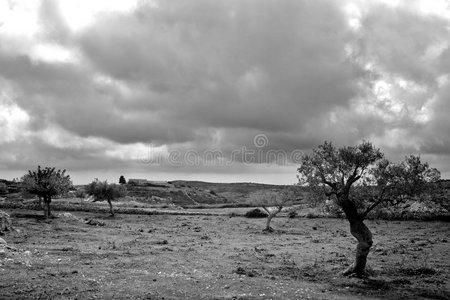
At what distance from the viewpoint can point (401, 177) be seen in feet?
85.0

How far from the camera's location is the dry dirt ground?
22.3 meters

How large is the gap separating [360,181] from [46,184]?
6219 cm

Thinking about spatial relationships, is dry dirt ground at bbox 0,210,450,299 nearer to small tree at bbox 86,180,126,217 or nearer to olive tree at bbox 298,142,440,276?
olive tree at bbox 298,142,440,276

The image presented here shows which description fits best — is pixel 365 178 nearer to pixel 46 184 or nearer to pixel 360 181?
pixel 360 181

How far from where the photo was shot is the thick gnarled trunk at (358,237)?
27.0 m

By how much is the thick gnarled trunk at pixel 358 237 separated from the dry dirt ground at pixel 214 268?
1.07 metres

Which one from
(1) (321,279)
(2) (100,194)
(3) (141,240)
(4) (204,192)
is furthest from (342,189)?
(4) (204,192)

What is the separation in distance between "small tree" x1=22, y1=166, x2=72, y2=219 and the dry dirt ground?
20569 mm

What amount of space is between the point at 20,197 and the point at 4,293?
437 feet

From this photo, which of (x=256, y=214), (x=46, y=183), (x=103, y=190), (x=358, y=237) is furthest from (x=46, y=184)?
(x=358, y=237)

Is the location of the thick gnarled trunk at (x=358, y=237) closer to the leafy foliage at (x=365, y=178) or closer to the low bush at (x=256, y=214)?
the leafy foliage at (x=365, y=178)

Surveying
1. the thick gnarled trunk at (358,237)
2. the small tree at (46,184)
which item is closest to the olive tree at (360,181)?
the thick gnarled trunk at (358,237)

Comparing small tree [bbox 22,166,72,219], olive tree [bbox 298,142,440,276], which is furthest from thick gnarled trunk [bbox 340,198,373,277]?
small tree [bbox 22,166,72,219]

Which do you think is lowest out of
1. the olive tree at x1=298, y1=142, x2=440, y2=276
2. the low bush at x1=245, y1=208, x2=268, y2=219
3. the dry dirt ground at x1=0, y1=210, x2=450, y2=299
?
the low bush at x1=245, y1=208, x2=268, y2=219
